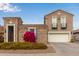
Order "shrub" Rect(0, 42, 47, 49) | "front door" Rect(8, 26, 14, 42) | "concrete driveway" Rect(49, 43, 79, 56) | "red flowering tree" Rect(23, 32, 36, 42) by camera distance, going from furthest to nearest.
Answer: "front door" Rect(8, 26, 14, 42)
"red flowering tree" Rect(23, 32, 36, 42)
"shrub" Rect(0, 42, 47, 49)
"concrete driveway" Rect(49, 43, 79, 56)

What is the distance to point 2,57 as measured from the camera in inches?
693

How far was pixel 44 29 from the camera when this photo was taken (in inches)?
1036

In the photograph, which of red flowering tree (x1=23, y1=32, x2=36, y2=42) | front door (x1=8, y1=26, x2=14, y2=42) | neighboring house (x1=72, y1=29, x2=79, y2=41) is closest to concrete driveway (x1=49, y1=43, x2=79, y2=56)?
red flowering tree (x1=23, y1=32, x2=36, y2=42)

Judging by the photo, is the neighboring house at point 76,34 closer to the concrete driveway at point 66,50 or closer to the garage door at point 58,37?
the garage door at point 58,37

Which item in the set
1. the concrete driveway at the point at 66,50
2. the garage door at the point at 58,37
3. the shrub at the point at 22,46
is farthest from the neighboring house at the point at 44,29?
the shrub at the point at 22,46

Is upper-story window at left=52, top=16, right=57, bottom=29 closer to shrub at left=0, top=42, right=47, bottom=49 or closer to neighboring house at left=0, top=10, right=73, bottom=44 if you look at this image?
neighboring house at left=0, top=10, right=73, bottom=44

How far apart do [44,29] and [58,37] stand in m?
2.24

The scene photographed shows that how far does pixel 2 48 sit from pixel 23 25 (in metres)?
4.84

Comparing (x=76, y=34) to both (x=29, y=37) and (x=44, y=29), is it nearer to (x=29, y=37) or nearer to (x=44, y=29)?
(x=44, y=29)

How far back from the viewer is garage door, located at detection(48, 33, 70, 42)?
1068 inches

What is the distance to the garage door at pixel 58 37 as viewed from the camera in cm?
2713

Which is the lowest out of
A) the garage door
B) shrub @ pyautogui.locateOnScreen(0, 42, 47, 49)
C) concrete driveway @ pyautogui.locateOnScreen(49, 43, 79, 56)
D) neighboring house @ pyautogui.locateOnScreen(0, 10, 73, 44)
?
concrete driveway @ pyautogui.locateOnScreen(49, 43, 79, 56)

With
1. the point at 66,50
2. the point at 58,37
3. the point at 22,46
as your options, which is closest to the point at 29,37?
the point at 22,46

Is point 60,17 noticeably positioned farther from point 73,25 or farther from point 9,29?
point 9,29
